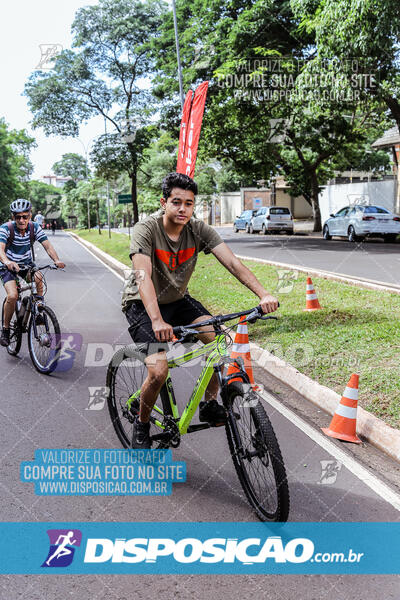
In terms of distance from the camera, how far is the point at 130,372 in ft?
14.7

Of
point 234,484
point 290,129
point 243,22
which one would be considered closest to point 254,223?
point 290,129

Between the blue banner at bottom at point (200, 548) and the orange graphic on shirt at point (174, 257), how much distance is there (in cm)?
159

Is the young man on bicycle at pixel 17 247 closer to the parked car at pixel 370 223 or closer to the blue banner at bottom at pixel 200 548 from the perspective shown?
the blue banner at bottom at pixel 200 548

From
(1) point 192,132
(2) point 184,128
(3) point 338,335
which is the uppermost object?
(2) point 184,128

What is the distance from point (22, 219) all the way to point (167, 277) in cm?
345

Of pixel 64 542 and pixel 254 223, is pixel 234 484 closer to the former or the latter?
pixel 64 542

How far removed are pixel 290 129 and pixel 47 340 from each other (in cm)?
2538

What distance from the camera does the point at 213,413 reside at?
12.0 feet

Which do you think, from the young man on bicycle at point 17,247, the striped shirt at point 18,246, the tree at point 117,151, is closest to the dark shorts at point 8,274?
the young man on bicycle at point 17,247

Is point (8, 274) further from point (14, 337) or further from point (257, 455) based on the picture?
point (257, 455)

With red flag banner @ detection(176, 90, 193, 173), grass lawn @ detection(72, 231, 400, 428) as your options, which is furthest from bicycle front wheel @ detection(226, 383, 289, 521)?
red flag banner @ detection(176, 90, 193, 173)

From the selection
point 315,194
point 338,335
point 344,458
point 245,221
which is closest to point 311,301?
point 338,335

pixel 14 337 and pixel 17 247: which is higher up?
pixel 17 247

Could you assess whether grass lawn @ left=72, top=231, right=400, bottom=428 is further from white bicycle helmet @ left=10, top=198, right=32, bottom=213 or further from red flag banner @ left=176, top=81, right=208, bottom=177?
white bicycle helmet @ left=10, top=198, right=32, bottom=213
